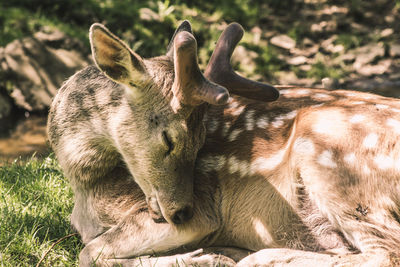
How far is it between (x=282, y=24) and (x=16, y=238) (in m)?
8.75

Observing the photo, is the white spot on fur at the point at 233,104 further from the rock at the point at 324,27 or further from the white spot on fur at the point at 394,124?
the rock at the point at 324,27

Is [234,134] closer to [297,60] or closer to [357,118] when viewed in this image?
[357,118]

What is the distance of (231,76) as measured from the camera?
3.48m

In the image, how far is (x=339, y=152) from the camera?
10.9ft

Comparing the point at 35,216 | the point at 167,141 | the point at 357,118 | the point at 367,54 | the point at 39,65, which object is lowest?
the point at 39,65

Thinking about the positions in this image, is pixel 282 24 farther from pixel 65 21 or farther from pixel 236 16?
pixel 65 21

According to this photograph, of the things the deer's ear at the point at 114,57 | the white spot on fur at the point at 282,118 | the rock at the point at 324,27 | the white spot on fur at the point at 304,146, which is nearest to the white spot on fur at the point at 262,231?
the white spot on fur at the point at 304,146

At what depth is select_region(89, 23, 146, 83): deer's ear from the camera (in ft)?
10.6

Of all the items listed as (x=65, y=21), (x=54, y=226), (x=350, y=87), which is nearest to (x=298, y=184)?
(x=54, y=226)

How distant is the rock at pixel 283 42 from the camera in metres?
10.4

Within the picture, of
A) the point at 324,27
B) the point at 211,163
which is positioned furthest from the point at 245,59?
the point at 211,163

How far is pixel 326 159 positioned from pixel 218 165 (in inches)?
29.4

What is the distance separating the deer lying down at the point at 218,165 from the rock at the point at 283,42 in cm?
672

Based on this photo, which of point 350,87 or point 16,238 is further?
point 350,87
